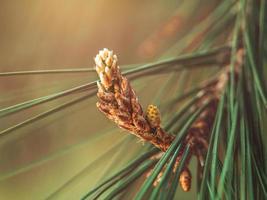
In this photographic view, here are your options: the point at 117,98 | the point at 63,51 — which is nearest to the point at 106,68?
the point at 117,98

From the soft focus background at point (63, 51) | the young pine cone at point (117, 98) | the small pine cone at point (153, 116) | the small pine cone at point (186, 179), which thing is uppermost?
the soft focus background at point (63, 51)

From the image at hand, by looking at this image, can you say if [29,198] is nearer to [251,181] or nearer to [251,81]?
[251,81]

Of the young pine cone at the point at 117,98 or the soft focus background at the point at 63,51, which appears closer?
the young pine cone at the point at 117,98

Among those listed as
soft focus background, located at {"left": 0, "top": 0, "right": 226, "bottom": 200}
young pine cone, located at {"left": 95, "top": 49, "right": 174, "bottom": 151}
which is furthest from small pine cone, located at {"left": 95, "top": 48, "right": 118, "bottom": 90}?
soft focus background, located at {"left": 0, "top": 0, "right": 226, "bottom": 200}

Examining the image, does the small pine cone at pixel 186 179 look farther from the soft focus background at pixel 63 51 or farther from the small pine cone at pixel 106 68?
the soft focus background at pixel 63 51

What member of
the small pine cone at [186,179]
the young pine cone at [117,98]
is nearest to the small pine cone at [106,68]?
the young pine cone at [117,98]

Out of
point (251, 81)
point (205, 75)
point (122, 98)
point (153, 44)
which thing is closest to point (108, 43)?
point (153, 44)

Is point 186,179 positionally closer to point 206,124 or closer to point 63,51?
point 206,124

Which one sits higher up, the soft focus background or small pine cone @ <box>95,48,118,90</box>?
the soft focus background

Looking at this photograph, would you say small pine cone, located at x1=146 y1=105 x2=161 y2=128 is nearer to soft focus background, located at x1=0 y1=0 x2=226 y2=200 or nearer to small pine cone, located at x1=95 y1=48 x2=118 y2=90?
small pine cone, located at x1=95 y1=48 x2=118 y2=90

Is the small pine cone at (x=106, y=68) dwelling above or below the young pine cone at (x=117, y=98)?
above

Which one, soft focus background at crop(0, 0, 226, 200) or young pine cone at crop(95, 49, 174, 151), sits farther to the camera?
soft focus background at crop(0, 0, 226, 200)

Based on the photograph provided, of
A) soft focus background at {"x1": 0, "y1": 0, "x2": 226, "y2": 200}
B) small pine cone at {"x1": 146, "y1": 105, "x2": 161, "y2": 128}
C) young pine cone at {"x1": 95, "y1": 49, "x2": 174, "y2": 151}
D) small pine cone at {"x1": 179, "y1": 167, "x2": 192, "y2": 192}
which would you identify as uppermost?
soft focus background at {"x1": 0, "y1": 0, "x2": 226, "y2": 200}
